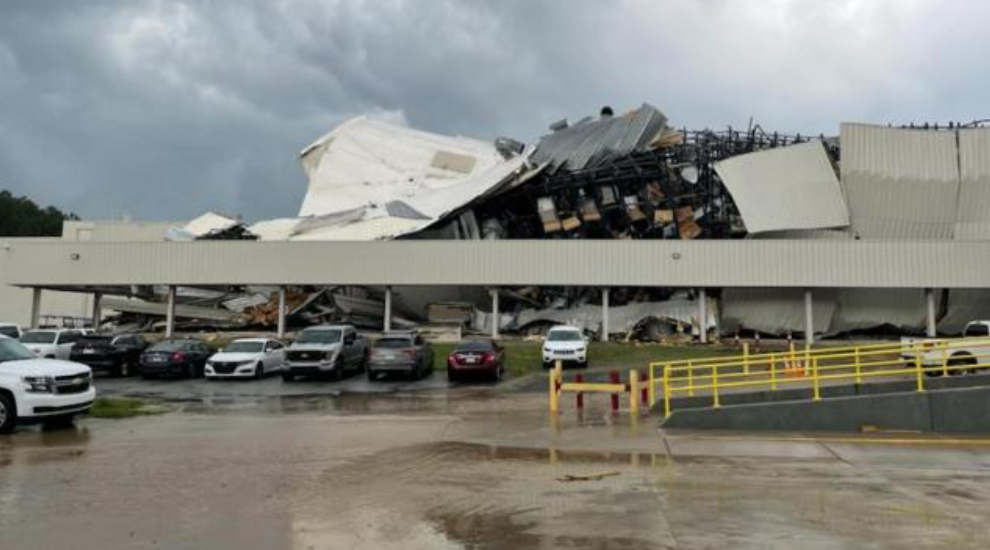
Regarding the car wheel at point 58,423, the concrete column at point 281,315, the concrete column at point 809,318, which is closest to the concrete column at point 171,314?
the concrete column at point 281,315

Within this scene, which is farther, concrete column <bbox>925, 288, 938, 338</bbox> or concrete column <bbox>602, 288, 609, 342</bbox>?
concrete column <bbox>602, 288, 609, 342</bbox>

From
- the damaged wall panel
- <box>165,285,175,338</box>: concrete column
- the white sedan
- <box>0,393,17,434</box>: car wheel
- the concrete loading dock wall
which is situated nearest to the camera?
<box>0,393,17,434</box>: car wheel

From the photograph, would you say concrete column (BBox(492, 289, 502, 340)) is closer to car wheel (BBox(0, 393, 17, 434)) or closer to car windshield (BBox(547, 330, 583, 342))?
car windshield (BBox(547, 330, 583, 342))

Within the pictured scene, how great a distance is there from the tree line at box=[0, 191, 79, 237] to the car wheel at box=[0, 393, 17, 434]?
114855 mm

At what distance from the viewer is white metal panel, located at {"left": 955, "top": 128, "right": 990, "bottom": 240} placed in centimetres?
4725

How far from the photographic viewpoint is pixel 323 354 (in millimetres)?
28500

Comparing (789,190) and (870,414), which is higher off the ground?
(789,190)

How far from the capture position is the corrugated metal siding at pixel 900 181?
4719 cm

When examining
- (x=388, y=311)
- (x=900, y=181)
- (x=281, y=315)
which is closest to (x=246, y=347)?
(x=281, y=315)

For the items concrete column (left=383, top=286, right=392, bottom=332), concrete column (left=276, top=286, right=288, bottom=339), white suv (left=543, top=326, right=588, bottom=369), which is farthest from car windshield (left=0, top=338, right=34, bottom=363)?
concrete column (left=383, top=286, right=392, bottom=332)

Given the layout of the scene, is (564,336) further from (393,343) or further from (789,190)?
(789,190)

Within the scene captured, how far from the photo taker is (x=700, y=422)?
1603 cm

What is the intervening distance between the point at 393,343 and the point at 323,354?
246cm

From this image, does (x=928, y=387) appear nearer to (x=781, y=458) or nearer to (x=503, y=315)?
(x=781, y=458)
